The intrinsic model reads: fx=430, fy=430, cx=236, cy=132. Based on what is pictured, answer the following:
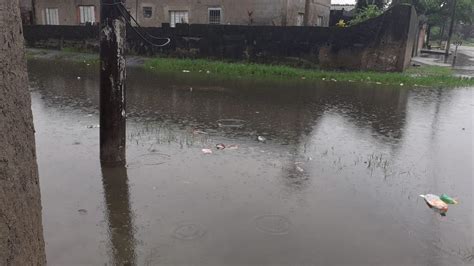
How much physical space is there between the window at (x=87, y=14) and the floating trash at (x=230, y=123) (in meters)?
19.0

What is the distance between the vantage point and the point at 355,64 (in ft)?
47.5

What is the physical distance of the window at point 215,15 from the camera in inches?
810

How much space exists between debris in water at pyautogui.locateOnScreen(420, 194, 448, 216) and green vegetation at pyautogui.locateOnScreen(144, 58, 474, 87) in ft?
28.2

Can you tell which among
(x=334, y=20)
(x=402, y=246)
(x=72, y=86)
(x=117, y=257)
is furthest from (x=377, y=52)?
(x=334, y=20)

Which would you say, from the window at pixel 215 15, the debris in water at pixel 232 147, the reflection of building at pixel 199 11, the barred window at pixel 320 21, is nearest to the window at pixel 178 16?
the reflection of building at pixel 199 11

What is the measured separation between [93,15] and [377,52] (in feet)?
53.1

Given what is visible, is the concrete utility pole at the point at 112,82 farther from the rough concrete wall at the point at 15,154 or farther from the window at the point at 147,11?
the window at the point at 147,11

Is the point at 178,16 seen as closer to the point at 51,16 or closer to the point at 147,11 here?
the point at 147,11

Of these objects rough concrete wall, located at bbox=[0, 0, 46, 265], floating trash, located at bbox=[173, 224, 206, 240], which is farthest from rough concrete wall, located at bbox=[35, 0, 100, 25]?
rough concrete wall, located at bbox=[0, 0, 46, 265]

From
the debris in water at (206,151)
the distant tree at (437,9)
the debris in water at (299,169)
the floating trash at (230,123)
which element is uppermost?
the distant tree at (437,9)

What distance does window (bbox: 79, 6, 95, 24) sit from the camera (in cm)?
2364

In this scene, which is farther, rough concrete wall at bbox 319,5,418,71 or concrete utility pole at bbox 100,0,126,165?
rough concrete wall at bbox 319,5,418,71

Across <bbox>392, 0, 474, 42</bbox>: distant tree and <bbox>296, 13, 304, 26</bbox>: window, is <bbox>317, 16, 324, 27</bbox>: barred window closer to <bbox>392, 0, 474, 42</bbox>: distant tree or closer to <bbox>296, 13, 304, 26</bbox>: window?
<bbox>296, 13, 304, 26</bbox>: window

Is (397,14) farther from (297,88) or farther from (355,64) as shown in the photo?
(297,88)
